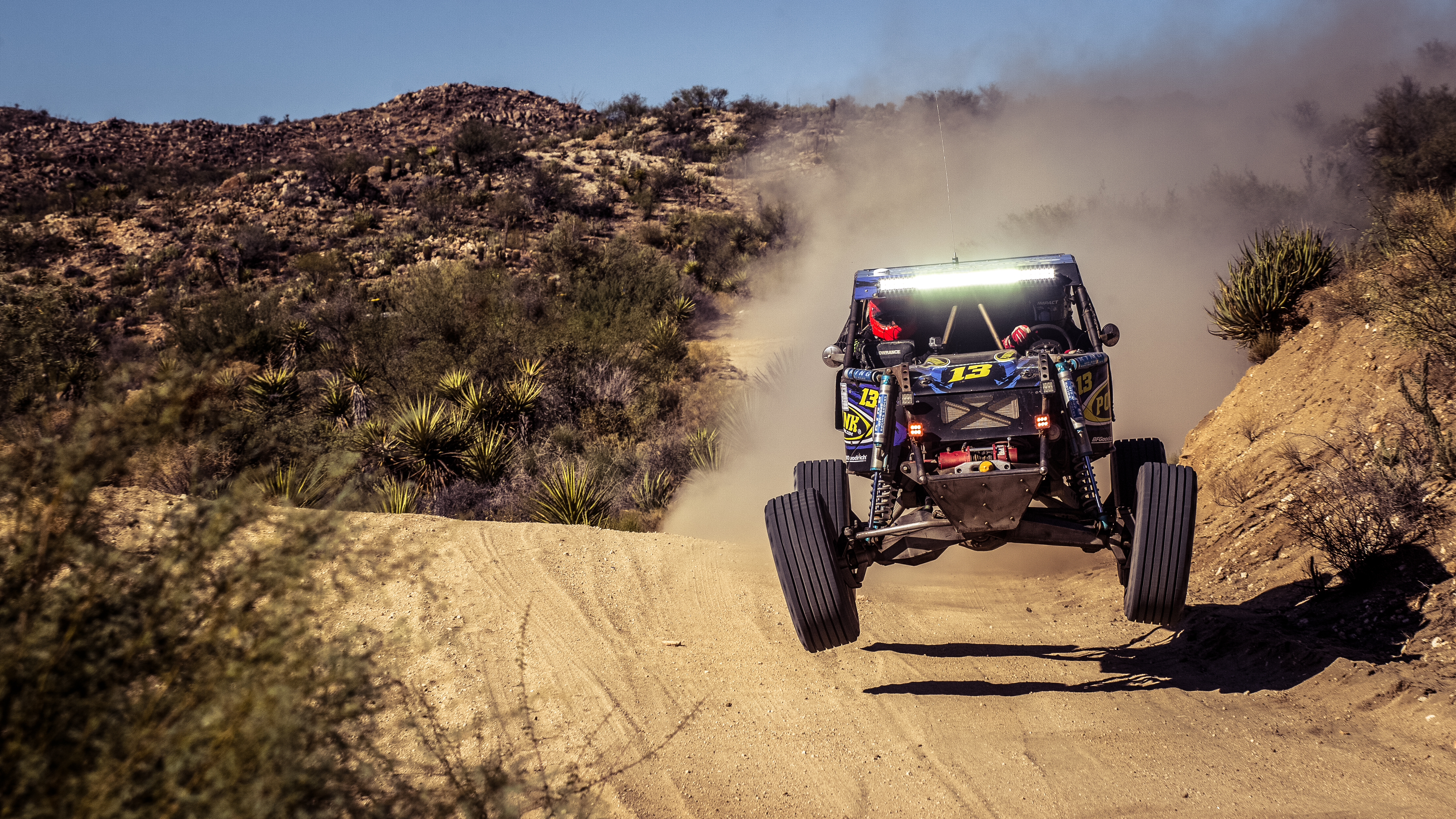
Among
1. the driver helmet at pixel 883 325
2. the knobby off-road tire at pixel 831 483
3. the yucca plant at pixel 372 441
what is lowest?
the yucca plant at pixel 372 441

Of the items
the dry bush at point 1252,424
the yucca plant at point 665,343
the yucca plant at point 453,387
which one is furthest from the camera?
the yucca plant at point 665,343

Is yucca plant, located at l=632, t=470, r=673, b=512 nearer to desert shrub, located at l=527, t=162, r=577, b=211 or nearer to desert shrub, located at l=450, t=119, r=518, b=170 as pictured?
desert shrub, located at l=527, t=162, r=577, b=211

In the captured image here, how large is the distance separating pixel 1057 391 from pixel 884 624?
283 cm

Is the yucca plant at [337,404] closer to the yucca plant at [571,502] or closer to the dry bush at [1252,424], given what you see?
the yucca plant at [571,502]

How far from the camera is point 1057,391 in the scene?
539 cm

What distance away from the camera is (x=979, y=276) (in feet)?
22.9

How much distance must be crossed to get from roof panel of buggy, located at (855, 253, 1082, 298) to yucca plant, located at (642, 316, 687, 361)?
509 inches

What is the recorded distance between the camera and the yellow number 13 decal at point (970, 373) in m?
5.40

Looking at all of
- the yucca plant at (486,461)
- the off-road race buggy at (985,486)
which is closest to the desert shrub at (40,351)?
the off-road race buggy at (985,486)

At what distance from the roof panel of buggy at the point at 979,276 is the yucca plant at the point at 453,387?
1031cm

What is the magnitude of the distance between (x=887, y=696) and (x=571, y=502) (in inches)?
237

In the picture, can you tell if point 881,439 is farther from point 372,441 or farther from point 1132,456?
point 372,441

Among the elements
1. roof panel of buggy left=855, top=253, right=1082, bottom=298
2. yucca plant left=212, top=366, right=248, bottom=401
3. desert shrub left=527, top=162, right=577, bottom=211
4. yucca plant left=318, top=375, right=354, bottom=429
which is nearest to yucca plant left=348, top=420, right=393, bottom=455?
yucca plant left=212, top=366, right=248, bottom=401

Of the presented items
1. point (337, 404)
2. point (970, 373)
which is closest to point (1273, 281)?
point (970, 373)
